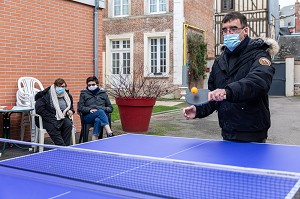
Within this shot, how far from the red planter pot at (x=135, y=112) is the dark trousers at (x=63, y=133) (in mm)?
2156

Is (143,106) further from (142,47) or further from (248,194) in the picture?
(142,47)

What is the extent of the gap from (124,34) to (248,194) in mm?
20431

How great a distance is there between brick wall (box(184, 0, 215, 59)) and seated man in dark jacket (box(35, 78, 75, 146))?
14.8 meters

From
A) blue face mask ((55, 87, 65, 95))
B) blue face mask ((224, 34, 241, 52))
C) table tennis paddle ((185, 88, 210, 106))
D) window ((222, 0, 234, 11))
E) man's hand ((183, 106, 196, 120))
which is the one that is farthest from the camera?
window ((222, 0, 234, 11))

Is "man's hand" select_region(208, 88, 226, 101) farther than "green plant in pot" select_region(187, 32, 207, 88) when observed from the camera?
No

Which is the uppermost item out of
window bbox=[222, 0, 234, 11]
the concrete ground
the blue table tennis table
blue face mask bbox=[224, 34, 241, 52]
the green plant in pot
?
window bbox=[222, 0, 234, 11]

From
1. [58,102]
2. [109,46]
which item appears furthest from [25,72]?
[109,46]

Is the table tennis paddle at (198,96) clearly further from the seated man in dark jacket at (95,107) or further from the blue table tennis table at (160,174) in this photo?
the seated man in dark jacket at (95,107)

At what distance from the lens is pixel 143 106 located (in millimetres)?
9328

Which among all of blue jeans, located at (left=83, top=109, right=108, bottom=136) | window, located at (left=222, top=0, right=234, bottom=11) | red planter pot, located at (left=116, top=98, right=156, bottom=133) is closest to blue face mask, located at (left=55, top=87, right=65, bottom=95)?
blue jeans, located at (left=83, top=109, right=108, bottom=136)

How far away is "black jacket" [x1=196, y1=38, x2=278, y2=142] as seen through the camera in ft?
10.3

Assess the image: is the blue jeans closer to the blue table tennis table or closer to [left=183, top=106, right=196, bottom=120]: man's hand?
the blue table tennis table

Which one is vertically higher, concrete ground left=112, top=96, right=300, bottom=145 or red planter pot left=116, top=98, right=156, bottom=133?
red planter pot left=116, top=98, right=156, bottom=133

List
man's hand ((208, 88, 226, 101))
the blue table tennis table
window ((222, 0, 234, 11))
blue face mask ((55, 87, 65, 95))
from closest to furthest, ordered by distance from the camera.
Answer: the blue table tennis table
man's hand ((208, 88, 226, 101))
blue face mask ((55, 87, 65, 95))
window ((222, 0, 234, 11))
